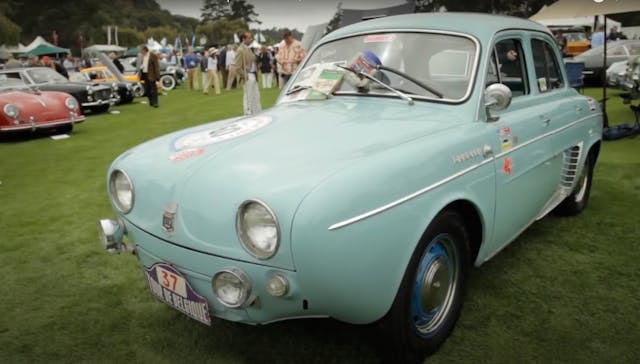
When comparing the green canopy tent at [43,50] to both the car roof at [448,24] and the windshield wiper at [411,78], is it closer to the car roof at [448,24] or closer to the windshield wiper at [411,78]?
the car roof at [448,24]

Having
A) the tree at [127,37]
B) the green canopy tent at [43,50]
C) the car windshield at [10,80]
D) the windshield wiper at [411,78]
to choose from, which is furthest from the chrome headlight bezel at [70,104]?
the tree at [127,37]

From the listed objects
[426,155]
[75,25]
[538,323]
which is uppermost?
[75,25]

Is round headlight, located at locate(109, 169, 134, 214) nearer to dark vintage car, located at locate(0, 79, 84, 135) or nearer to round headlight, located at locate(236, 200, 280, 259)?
round headlight, located at locate(236, 200, 280, 259)

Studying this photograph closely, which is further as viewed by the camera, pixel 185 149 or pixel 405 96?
pixel 405 96

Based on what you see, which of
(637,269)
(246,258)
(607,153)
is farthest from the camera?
(607,153)

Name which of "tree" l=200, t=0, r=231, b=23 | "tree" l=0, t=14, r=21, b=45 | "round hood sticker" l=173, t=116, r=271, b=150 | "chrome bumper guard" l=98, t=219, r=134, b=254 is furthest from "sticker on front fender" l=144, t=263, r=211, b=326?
"tree" l=200, t=0, r=231, b=23

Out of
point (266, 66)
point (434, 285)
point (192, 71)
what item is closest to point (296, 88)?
point (434, 285)

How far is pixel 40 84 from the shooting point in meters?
11.5

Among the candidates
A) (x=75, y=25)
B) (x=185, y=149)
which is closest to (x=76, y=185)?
(x=185, y=149)

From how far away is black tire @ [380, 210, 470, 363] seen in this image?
6.84 feet

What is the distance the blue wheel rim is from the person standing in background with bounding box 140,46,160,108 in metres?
12.4

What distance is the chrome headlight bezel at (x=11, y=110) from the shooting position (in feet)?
29.8

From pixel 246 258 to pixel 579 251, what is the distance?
2.73 metres

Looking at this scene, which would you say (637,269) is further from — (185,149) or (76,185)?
(76,185)
